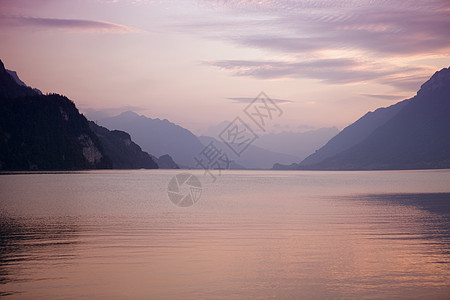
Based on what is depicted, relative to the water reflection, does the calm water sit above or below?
below

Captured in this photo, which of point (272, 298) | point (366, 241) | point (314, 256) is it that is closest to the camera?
point (272, 298)

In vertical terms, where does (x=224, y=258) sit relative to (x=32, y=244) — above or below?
below

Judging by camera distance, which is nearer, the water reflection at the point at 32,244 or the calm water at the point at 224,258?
the calm water at the point at 224,258

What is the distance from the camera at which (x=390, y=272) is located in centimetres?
2109

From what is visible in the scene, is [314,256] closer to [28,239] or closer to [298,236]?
[298,236]

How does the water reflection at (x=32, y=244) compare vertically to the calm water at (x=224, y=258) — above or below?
above

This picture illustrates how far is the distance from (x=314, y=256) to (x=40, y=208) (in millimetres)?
39079

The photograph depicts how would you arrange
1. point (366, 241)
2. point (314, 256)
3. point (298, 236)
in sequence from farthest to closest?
point (298, 236), point (366, 241), point (314, 256)

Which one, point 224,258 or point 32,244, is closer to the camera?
point 224,258

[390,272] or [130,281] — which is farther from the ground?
[130,281]

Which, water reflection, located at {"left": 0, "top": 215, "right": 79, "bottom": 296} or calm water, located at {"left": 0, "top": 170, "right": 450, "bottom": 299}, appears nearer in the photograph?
calm water, located at {"left": 0, "top": 170, "right": 450, "bottom": 299}

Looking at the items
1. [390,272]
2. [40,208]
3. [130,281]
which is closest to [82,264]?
[130,281]

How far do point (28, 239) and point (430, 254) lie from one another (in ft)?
78.3

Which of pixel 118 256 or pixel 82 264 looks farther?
pixel 118 256
